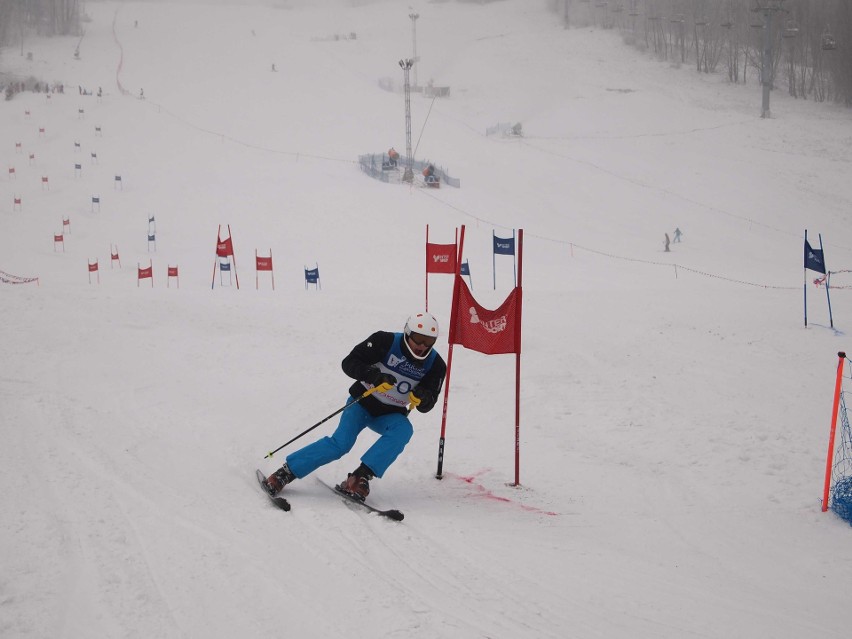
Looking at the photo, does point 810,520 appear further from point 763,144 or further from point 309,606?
point 763,144

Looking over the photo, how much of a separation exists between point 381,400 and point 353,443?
0.51m

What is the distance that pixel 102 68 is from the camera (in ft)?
227

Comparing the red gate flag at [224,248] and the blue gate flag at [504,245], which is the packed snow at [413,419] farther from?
the red gate flag at [224,248]

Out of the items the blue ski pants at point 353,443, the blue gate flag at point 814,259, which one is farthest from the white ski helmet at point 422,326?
the blue gate flag at point 814,259

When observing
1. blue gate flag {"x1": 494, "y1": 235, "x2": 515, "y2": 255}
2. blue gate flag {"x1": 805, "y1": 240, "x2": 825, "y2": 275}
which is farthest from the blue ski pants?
blue gate flag {"x1": 805, "y1": 240, "x2": 825, "y2": 275}

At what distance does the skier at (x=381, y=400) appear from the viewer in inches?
237

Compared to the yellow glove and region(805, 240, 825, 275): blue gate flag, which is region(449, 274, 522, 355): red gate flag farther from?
region(805, 240, 825, 275): blue gate flag

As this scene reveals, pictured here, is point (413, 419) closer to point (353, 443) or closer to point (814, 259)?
point (353, 443)

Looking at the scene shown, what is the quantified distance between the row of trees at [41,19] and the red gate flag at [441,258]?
92.2m

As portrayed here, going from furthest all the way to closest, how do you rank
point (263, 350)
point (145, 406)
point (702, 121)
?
point (702, 121)
point (263, 350)
point (145, 406)

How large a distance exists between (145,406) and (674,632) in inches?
275

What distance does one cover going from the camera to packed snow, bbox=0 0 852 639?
429 cm

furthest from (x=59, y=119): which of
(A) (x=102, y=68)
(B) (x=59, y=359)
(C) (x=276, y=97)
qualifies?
(B) (x=59, y=359)

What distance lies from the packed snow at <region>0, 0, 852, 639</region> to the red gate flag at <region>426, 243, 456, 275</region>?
135cm
